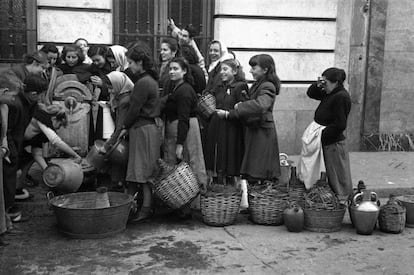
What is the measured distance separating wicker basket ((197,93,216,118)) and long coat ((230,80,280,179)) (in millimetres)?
245

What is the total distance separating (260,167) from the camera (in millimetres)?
6609

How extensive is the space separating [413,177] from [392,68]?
3.00m

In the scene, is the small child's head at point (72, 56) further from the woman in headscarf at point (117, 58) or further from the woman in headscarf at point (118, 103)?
the woman in headscarf at point (118, 103)

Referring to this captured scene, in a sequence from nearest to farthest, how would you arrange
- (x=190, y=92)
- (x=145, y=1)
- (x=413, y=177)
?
(x=190, y=92) < (x=413, y=177) < (x=145, y=1)

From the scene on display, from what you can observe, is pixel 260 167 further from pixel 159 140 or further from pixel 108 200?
pixel 108 200

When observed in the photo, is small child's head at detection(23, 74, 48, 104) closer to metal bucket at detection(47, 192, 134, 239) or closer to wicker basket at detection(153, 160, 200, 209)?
metal bucket at detection(47, 192, 134, 239)

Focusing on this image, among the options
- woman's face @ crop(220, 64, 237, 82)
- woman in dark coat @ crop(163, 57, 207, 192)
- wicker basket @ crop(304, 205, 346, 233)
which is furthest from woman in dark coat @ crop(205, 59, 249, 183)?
wicker basket @ crop(304, 205, 346, 233)

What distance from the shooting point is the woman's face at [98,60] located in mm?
7504

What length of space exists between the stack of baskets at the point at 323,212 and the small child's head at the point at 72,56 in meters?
3.53

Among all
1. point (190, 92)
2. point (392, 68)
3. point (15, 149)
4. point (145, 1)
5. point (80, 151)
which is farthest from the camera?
point (392, 68)

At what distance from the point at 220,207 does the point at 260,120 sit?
112 centimetres

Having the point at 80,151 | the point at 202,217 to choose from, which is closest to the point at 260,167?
the point at 202,217

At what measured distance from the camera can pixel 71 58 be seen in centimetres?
758

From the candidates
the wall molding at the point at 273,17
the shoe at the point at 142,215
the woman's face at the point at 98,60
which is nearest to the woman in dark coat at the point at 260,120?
the shoe at the point at 142,215
